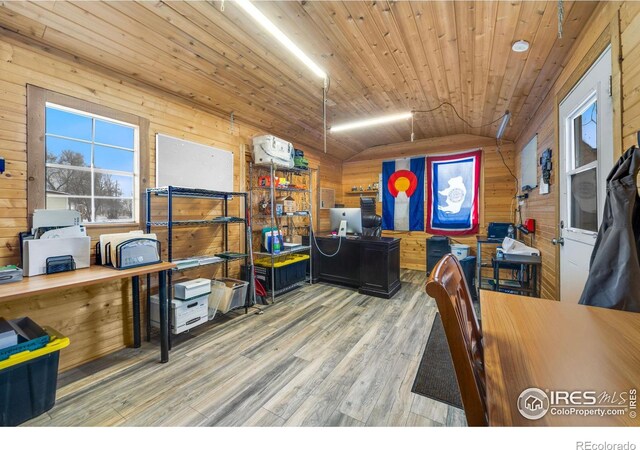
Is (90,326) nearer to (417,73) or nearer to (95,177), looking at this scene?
(95,177)

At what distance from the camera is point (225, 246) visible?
3615 mm

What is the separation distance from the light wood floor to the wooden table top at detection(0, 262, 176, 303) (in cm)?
82

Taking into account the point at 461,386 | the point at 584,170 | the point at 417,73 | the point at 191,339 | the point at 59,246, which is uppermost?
the point at 417,73

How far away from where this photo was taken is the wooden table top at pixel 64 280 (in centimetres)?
154

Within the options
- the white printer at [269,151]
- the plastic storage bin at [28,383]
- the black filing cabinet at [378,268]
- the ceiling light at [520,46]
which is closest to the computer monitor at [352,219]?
the black filing cabinet at [378,268]

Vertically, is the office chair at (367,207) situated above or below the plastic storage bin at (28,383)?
above

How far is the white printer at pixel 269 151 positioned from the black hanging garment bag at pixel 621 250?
133 inches

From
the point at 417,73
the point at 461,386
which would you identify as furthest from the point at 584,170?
the point at 461,386

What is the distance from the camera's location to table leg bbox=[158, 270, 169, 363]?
88.9 inches

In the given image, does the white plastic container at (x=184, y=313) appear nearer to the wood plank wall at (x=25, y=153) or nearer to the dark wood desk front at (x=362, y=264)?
the wood plank wall at (x=25, y=153)

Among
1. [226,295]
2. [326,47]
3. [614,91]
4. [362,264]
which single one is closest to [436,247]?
[362,264]
